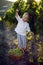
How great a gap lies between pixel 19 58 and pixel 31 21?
84 cm

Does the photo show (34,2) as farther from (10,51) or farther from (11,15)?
(10,51)

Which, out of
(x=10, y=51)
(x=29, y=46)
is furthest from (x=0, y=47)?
(x=29, y=46)

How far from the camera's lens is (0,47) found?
17.8 ft

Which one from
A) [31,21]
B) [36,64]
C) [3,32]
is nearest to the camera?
[36,64]

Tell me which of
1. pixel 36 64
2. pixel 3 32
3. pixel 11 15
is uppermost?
pixel 11 15

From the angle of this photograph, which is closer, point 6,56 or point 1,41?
point 6,56

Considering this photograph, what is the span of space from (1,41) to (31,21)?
792 mm

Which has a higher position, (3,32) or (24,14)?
(24,14)

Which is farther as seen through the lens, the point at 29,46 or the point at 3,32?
the point at 3,32

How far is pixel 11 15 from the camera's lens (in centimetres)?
591

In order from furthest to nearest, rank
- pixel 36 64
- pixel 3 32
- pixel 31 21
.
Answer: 1. pixel 3 32
2. pixel 31 21
3. pixel 36 64

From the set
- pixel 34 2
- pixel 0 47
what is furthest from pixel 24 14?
pixel 0 47

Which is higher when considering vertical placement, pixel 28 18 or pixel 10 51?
pixel 28 18

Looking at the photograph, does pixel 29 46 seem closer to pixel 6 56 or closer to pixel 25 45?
pixel 25 45
